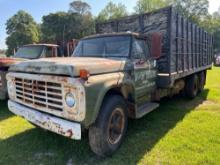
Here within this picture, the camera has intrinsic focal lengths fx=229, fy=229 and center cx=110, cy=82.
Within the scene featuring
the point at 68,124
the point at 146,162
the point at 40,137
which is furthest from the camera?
the point at 40,137

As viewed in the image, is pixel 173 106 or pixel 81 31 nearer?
pixel 173 106

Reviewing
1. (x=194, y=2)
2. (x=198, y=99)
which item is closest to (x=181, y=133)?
(x=198, y=99)

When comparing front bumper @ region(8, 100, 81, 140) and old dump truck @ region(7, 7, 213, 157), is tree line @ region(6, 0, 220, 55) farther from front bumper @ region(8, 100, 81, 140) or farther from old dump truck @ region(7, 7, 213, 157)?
front bumper @ region(8, 100, 81, 140)

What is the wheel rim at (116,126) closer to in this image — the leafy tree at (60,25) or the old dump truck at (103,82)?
the old dump truck at (103,82)

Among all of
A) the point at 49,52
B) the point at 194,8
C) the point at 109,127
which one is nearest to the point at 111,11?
the point at 194,8

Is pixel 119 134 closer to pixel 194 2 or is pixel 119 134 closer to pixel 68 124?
pixel 68 124

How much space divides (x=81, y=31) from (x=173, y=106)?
51976 millimetres

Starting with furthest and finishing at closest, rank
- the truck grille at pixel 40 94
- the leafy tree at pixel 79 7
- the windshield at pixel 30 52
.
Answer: the leafy tree at pixel 79 7 → the windshield at pixel 30 52 → the truck grille at pixel 40 94

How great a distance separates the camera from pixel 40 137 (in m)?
4.89

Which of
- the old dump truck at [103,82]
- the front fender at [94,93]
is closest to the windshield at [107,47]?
the old dump truck at [103,82]

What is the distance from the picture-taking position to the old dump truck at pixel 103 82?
3.38m

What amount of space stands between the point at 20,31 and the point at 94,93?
184ft

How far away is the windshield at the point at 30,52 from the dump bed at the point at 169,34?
105 inches

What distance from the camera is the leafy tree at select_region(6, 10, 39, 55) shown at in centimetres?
5247
